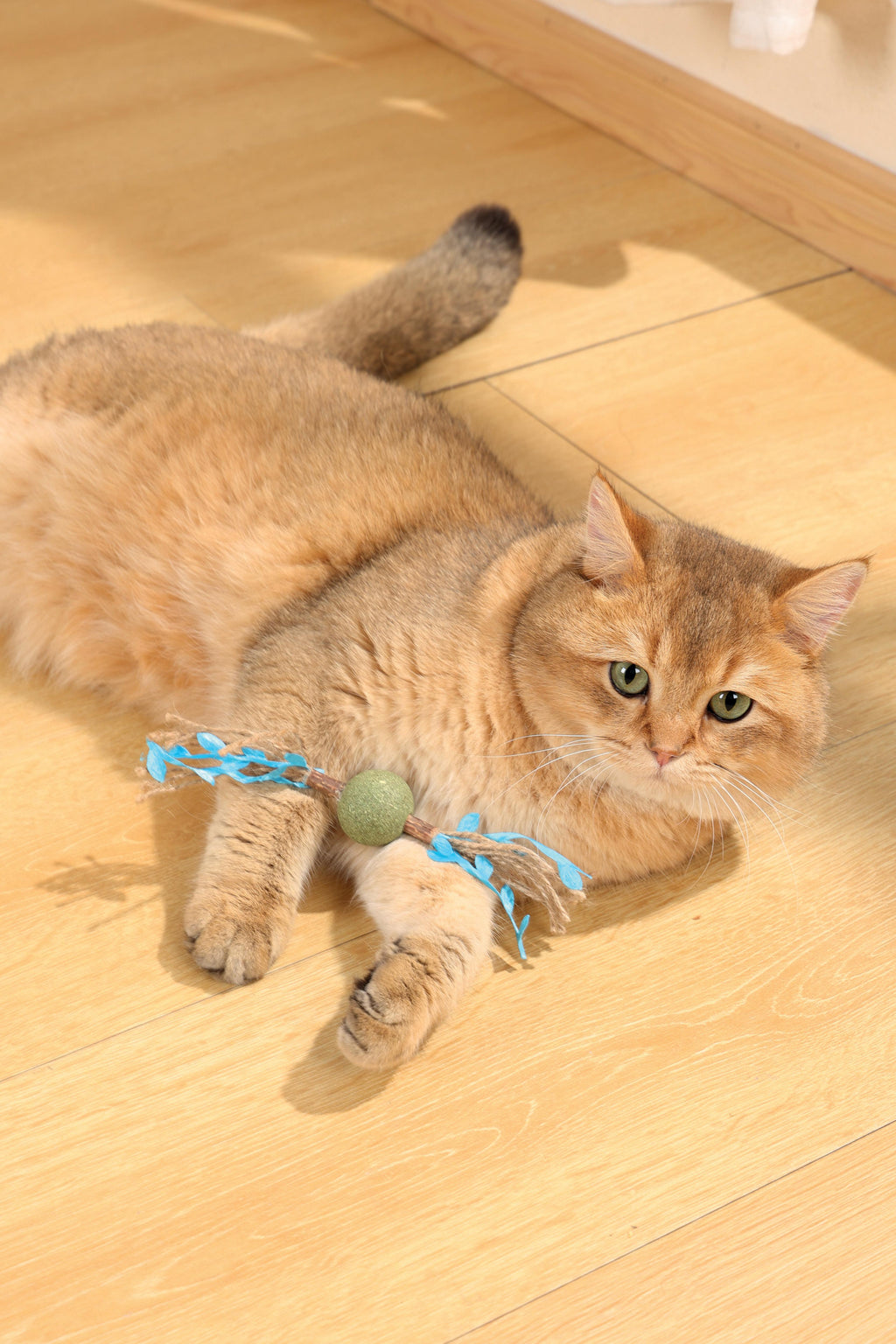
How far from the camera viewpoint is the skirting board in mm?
2623

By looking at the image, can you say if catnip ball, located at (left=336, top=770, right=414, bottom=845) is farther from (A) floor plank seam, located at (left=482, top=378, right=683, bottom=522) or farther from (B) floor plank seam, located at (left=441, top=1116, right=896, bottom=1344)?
(A) floor plank seam, located at (left=482, top=378, right=683, bottom=522)

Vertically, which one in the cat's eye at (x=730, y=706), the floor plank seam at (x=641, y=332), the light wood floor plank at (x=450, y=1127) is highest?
the cat's eye at (x=730, y=706)

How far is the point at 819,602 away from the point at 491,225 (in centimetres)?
131

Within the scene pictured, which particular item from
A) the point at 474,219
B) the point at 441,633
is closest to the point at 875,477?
the point at 474,219

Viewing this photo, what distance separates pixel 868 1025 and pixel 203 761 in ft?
2.65

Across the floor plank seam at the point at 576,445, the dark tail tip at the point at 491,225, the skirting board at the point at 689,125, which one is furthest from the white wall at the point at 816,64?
the floor plank seam at the point at 576,445

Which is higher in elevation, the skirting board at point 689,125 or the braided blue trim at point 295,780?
the skirting board at point 689,125

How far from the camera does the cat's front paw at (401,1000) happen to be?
129 centimetres

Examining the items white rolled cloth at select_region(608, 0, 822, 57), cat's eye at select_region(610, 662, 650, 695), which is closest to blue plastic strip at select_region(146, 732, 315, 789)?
cat's eye at select_region(610, 662, 650, 695)

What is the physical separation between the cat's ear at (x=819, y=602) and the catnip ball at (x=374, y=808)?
1.45 feet

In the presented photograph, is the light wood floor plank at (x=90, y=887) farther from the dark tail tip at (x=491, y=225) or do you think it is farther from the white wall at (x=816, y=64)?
the white wall at (x=816, y=64)

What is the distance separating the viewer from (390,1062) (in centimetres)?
130

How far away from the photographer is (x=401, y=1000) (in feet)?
4.32

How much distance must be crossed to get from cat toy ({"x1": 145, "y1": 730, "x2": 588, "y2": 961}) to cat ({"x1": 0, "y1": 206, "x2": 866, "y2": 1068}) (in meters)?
0.02
